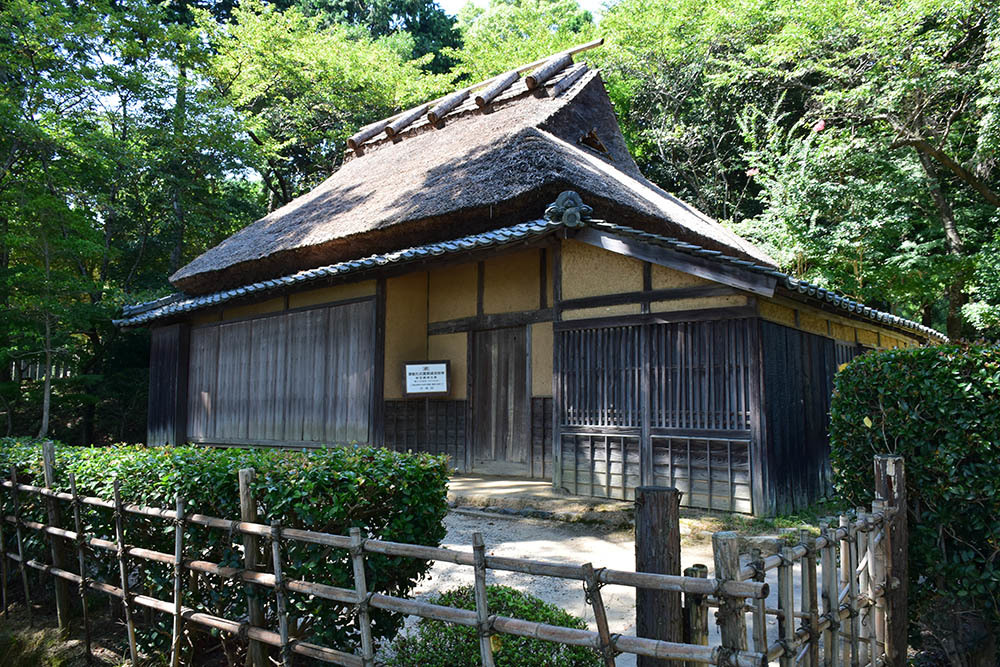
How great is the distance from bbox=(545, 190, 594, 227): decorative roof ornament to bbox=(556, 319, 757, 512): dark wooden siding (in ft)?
4.22

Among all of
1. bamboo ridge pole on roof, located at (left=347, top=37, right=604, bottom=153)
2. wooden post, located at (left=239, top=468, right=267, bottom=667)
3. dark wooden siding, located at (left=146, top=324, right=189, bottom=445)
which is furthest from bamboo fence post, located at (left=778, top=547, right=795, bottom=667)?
bamboo ridge pole on roof, located at (left=347, top=37, right=604, bottom=153)

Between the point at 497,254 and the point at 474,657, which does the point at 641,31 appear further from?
the point at 474,657

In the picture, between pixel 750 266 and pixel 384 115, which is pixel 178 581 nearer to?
pixel 750 266

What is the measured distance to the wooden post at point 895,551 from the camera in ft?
11.1

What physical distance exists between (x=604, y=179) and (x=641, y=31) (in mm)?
11549

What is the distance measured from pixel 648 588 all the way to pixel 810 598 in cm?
76

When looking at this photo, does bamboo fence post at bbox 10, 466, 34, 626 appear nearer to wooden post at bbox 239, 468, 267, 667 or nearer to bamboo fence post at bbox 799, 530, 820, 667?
wooden post at bbox 239, 468, 267, 667

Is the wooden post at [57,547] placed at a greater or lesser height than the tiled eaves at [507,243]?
lesser

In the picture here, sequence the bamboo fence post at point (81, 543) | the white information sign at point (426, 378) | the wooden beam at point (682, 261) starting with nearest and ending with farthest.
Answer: the bamboo fence post at point (81, 543), the wooden beam at point (682, 261), the white information sign at point (426, 378)

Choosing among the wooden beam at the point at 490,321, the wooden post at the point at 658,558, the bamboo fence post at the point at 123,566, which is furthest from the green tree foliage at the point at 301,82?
the wooden post at the point at 658,558

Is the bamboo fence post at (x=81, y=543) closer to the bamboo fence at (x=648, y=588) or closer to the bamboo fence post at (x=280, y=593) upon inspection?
the bamboo fence at (x=648, y=588)

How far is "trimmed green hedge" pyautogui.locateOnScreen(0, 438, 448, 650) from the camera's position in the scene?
3.21m

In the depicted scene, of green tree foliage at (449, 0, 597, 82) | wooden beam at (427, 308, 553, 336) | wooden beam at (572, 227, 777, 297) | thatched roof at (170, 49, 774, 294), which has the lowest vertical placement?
wooden beam at (427, 308, 553, 336)

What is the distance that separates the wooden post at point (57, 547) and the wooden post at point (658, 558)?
4536mm
